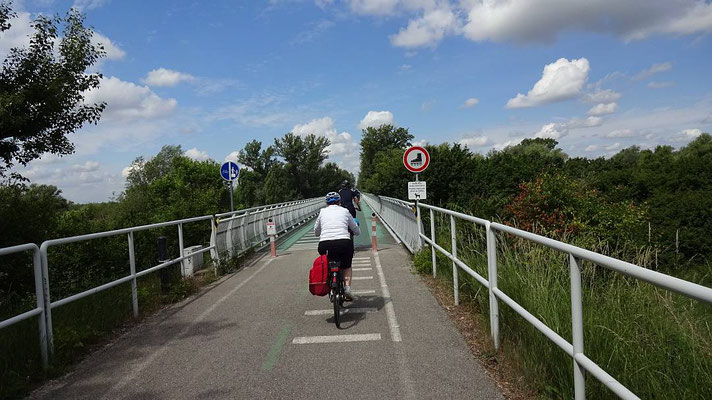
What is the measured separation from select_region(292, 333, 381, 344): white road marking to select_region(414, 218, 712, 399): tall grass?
134 centimetres

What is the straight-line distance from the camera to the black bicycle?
6.14 metres

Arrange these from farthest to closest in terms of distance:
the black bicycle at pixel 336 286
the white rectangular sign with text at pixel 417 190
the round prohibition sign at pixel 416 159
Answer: the round prohibition sign at pixel 416 159 → the white rectangular sign with text at pixel 417 190 → the black bicycle at pixel 336 286

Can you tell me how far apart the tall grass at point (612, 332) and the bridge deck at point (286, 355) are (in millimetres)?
507

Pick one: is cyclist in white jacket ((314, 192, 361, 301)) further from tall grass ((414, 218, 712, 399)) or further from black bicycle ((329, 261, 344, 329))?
tall grass ((414, 218, 712, 399))

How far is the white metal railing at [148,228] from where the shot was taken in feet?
16.4

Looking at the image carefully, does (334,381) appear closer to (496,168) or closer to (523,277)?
(523,277)

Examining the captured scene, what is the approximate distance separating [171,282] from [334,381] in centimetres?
543

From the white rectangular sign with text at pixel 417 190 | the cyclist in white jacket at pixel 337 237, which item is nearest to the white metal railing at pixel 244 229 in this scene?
the white rectangular sign with text at pixel 417 190

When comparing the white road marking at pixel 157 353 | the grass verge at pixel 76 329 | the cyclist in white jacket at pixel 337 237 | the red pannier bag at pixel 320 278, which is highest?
the cyclist in white jacket at pixel 337 237

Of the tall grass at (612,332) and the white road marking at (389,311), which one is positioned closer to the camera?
the tall grass at (612,332)

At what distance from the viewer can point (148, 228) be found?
25.3 ft

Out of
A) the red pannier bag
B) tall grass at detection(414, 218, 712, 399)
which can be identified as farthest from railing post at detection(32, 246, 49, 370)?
tall grass at detection(414, 218, 712, 399)

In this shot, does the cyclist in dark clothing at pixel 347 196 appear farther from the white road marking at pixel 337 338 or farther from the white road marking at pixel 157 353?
the white road marking at pixel 337 338

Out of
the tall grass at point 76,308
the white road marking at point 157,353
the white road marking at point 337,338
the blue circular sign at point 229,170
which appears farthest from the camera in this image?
the blue circular sign at point 229,170
